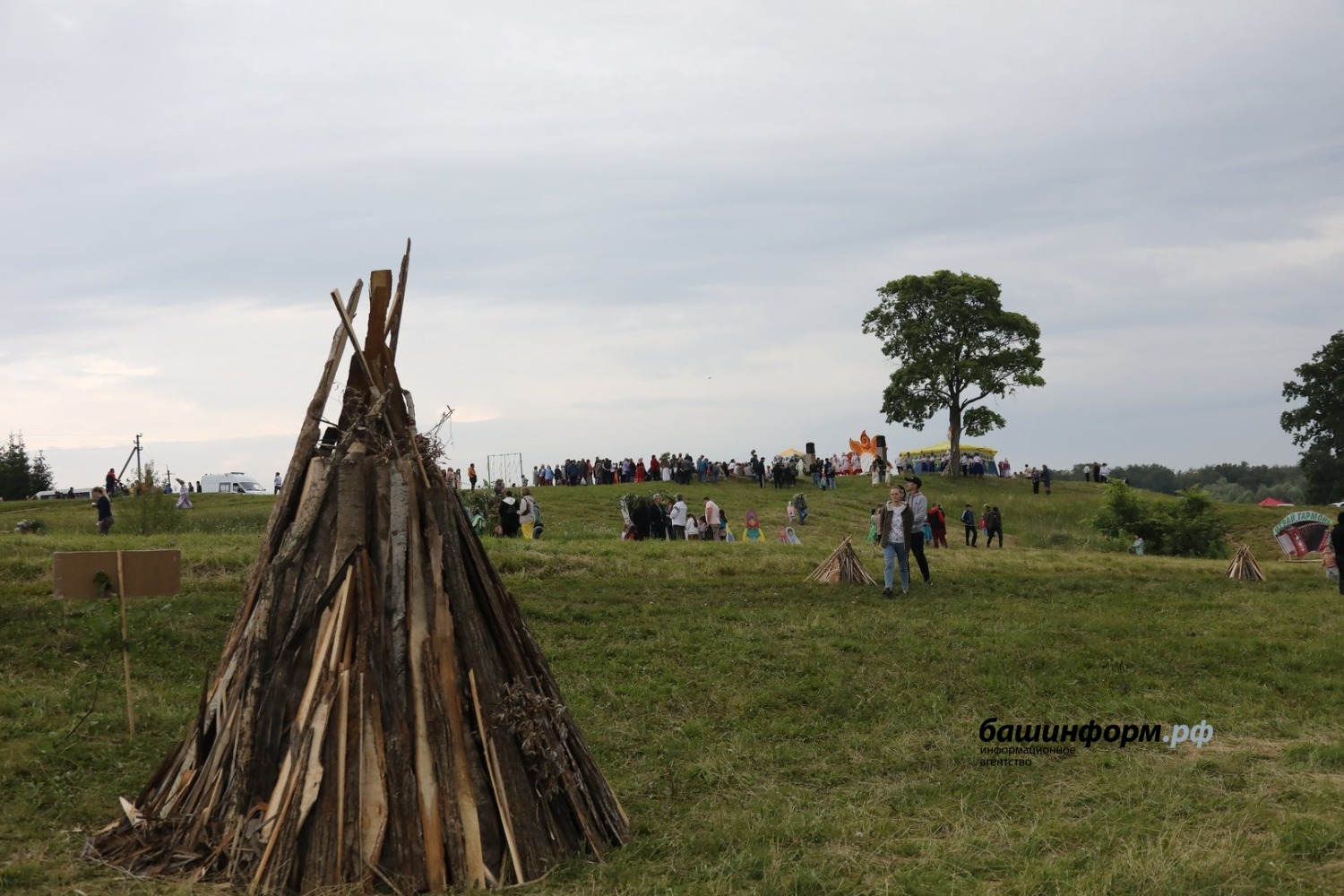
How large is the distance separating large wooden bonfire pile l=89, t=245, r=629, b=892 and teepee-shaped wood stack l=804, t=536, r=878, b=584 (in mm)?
12454

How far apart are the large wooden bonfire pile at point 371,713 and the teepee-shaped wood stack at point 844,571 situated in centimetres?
1245

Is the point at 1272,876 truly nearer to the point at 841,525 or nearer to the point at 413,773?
the point at 413,773

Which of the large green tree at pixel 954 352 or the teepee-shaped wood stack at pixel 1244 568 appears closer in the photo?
the teepee-shaped wood stack at pixel 1244 568

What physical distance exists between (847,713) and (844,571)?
25.6 ft

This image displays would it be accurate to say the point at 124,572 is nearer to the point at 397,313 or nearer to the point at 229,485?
the point at 397,313

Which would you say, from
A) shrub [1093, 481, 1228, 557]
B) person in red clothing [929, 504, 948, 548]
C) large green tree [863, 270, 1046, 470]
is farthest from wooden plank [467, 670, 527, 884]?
large green tree [863, 270, 1046, 470]

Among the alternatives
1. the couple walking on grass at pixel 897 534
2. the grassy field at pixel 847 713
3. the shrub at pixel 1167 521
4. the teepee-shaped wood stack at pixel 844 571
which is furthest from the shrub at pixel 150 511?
the shrub at pixel 1167 521

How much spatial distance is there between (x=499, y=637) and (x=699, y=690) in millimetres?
5680

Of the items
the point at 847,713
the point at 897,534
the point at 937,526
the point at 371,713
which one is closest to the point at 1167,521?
the point at 937,526

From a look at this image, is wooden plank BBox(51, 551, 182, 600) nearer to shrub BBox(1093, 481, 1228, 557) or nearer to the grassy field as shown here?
the grassy field

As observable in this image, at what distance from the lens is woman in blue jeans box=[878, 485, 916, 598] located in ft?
58.8

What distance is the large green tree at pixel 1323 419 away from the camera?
6150cm

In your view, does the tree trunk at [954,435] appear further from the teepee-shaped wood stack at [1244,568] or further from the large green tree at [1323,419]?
the teepee-shaped wood stack at [1244,568]

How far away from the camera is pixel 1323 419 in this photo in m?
62.8
